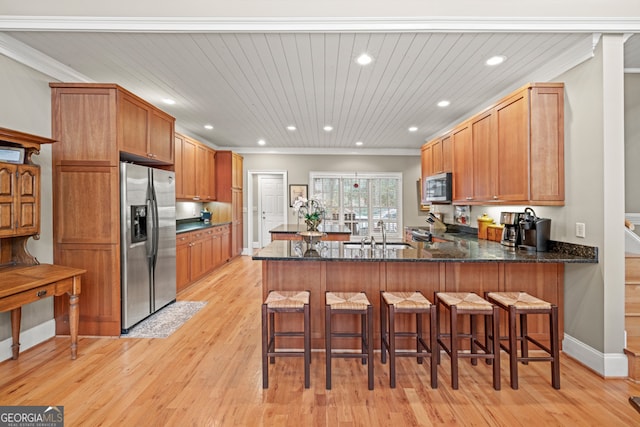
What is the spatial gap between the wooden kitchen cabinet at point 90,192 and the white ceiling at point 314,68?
41 centimetres

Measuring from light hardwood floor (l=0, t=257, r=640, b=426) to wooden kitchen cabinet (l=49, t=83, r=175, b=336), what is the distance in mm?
445

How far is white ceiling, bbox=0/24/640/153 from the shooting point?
267 centimetres

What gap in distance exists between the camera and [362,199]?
8289mm

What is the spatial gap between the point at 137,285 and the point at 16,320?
0.97 m

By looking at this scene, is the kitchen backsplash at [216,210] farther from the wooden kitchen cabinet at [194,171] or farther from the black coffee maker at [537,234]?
the black coffee maker at [537,234]

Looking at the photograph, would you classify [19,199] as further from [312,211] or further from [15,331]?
[312,211]

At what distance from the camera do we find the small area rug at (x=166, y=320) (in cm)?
331

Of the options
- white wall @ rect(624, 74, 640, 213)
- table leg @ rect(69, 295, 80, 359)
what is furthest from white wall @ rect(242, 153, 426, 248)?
table leg @ rect(69, 295, 80, 359)

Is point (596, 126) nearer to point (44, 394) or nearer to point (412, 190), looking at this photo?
point (44, 394)

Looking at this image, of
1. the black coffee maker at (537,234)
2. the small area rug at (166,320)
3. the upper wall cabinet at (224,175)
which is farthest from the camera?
the upper wall cabinet at (224,175)

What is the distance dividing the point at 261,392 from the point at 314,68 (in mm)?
2927

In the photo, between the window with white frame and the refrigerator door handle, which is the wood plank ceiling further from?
the window with white frame

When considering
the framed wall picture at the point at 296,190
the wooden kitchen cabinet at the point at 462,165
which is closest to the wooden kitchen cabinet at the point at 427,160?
the wooden kitchen cabinet at the point at 462,165

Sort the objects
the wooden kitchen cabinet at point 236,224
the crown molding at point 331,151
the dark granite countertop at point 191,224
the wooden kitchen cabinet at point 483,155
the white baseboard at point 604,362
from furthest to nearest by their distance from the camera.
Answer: the crown molding at point 331,151 < the wooden kitchen cabinet at point 236,224 < the dark granite countertop at point 191,224 < the wooden kitchen cabinet at point 483,155 < the white baseboard at point 604,362
